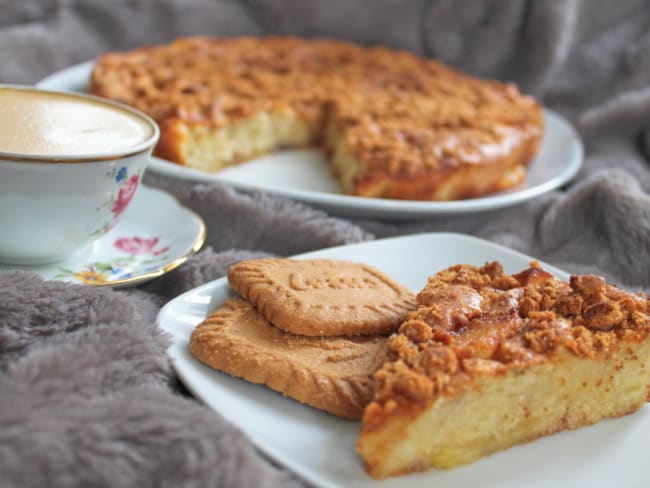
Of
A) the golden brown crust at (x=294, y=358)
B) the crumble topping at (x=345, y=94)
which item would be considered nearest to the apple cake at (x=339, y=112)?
the crumble topping at (x=345, y=94)

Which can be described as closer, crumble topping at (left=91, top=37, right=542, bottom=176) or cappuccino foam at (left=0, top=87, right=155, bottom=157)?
cappuccino foam at (left=0, top=87, right=155, bottom=157)

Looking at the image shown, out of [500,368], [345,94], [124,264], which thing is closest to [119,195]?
[124,264]

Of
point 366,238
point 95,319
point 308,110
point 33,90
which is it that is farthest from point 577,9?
point 95,319

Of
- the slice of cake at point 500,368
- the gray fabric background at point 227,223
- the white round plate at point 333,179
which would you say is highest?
the slice of cake at point 500,368

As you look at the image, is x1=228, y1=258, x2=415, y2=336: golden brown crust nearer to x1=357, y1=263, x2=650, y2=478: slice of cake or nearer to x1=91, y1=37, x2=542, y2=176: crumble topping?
x1=357, y1=263, x2=650, y2=478: slice of cake

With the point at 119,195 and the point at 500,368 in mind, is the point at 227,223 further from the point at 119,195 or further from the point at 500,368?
the point at 500,368

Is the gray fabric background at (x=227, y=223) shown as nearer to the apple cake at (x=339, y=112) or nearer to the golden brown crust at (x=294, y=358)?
the golden brown crust at (x=294, y=358)

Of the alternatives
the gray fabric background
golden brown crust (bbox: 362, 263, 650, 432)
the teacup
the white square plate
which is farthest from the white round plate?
the white square plate
